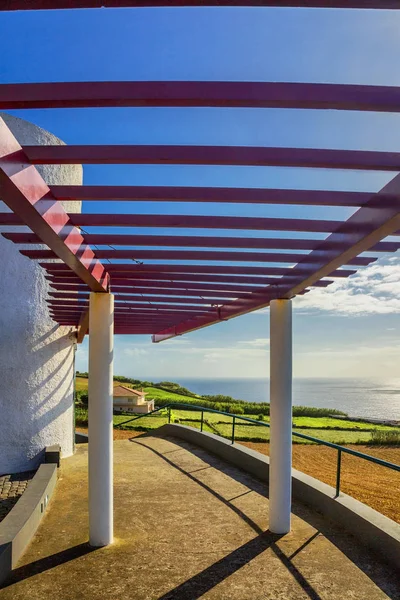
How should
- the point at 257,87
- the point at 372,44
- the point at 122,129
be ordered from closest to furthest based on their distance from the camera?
the point at 257,87 → the point at 372,44 → the point at 122,129

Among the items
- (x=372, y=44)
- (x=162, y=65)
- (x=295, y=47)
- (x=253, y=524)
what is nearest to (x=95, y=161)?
(x=162, y=65)

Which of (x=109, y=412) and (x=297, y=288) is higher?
(x=297, y=288)

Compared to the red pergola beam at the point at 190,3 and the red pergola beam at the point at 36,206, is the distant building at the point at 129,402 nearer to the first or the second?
the red pergola beam at the point at 36,206

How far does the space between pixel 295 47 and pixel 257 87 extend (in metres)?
1.49

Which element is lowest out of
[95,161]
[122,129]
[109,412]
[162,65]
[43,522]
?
[43,522]

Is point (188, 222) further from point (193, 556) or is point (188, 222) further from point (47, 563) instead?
point (47, 563)

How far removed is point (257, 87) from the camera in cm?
225

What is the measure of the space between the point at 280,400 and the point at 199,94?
4.45 metres

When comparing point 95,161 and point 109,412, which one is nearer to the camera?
point 95,161

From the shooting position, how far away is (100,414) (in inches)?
224

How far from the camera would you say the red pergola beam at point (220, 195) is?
3406mm

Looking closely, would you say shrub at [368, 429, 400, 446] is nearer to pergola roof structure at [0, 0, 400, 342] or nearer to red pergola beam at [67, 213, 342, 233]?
pergola roof structure at [0, 0, 400, 342]

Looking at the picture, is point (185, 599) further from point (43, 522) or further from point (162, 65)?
point (162, 65)

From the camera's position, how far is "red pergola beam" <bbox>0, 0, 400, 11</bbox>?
5.25 feet
